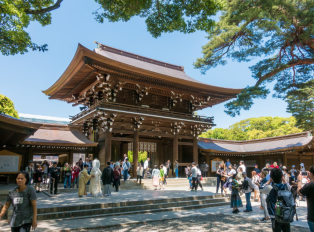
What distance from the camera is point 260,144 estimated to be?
2638 cm

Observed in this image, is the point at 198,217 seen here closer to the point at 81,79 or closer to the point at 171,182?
the point at 171,182

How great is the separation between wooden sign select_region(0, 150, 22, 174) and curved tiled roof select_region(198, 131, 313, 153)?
1455 cm

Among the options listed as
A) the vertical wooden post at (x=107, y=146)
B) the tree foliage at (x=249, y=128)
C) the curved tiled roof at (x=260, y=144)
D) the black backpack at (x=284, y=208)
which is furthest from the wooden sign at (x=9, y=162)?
the tree foliage at (x=249, y=128)

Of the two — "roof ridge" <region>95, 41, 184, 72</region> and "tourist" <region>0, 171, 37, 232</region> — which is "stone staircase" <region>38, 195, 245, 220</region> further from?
"roof ridge" <region>95, 41, 184, 72</region>

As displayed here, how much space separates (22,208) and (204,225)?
5085mm

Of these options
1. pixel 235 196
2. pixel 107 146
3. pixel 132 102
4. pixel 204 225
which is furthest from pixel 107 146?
pixel 204 225

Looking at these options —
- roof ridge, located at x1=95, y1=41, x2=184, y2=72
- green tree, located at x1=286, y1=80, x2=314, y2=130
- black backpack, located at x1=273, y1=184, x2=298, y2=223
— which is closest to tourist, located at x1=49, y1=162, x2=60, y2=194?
black backpack, located at x1=273, y1=184, x2=298, y2=223

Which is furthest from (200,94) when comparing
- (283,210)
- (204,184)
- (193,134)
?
(283,210)

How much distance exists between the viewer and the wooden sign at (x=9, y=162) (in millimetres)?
14336

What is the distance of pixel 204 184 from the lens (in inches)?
699

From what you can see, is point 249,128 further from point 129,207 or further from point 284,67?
point 129,207

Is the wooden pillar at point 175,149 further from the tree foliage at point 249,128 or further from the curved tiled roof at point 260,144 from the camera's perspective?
the tree foliage at point 249,128

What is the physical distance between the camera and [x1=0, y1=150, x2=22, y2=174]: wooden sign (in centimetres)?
1434

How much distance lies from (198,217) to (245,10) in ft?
35.3
